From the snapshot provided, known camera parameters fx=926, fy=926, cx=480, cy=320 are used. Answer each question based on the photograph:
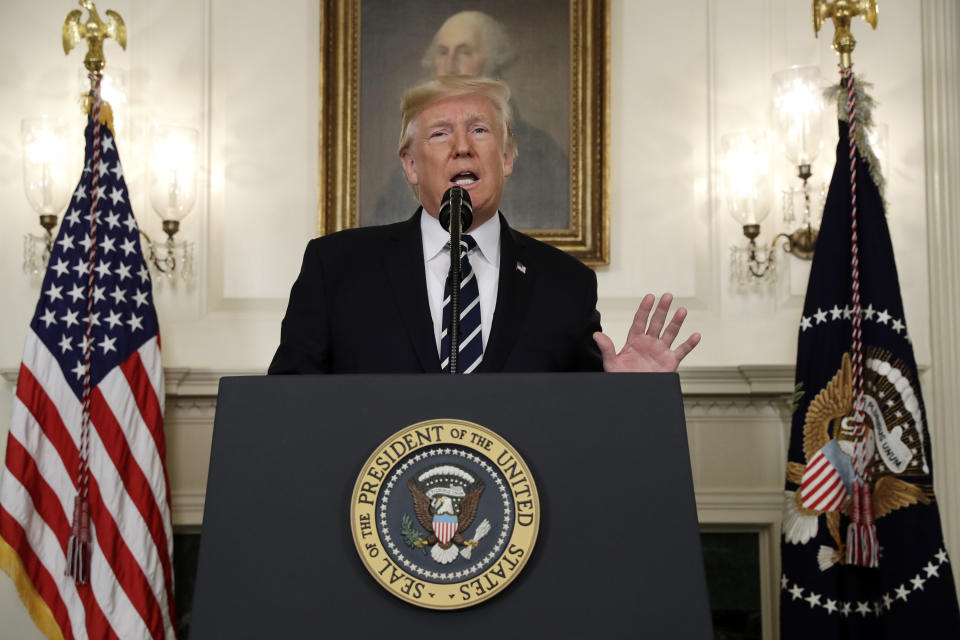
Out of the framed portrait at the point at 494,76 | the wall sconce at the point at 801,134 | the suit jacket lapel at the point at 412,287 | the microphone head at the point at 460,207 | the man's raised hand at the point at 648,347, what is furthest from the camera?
the framed portrait at the point at 494,76

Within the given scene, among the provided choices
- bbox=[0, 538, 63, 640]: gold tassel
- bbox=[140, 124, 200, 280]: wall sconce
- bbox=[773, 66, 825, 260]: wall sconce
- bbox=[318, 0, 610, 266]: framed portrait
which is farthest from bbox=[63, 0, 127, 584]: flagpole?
bbox=[773, 66, 825, 260]: wall sconce

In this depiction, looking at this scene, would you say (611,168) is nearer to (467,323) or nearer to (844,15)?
(844,15)

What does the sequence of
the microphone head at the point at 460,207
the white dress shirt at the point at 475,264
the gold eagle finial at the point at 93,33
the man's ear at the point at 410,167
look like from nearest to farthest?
1. the microphone head at the point at 460,207
2. the white dress shirt at the point at 475,264
3. the man's ear at the point at 410,167
4. the gold eagle finial at the point at 93,33

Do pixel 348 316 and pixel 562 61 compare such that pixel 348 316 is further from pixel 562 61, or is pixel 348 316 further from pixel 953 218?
pixel 953 218

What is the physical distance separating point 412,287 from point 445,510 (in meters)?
0.94

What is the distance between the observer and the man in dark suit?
189 centimetres

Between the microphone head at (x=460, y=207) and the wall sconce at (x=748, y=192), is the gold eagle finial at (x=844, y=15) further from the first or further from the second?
the microphone head at (x=460, y=207)

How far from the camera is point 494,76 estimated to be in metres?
4.02

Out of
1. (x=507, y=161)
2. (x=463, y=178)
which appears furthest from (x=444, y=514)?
(x=507, y=161)

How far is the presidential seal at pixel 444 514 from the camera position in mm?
1094

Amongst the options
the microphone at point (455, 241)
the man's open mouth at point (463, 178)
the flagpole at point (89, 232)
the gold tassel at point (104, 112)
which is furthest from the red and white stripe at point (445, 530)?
the gold tassel at point (104, 112)

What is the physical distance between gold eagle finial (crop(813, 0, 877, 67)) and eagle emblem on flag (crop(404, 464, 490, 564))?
9.20 ft

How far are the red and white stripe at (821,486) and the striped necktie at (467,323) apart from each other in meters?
1.68

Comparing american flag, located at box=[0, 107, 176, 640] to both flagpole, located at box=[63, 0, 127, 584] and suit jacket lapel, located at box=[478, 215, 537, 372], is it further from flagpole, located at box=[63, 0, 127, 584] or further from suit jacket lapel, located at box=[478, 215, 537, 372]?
suit jacket lapel, located at box=[478, 215, 537, 372]
